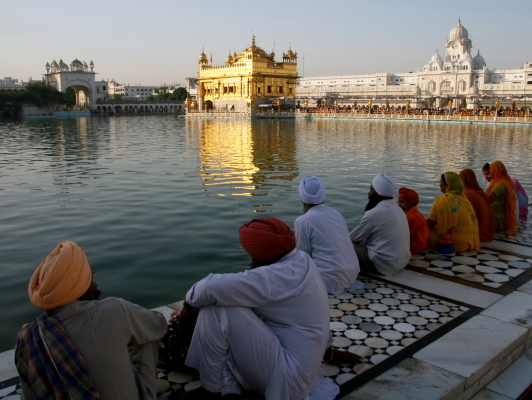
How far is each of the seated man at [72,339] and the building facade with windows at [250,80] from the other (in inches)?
1752

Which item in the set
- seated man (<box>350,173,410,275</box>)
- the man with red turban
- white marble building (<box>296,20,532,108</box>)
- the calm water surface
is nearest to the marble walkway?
seated man (<box>350,173,410,275</box>)

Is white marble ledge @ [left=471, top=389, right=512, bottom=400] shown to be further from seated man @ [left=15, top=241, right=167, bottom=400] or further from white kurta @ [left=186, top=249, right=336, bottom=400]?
seated man @ [left=15, top=241, right=167, bottom=400]

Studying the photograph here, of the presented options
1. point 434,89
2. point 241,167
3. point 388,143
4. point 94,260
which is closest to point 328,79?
point 434,89


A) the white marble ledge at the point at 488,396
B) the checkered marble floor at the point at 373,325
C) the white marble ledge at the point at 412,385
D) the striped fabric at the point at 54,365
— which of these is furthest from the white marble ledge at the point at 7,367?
the white marble ledge at the point at 488,396

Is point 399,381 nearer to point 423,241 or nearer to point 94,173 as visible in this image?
point 423,241

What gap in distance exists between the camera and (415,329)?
113 inches

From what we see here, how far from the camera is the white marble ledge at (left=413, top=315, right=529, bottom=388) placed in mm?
2318

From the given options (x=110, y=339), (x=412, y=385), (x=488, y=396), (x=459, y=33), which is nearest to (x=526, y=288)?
(x=488, y=396)

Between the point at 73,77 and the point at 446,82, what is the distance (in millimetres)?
46756

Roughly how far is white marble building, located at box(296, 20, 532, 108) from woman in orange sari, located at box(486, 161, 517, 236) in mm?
48241

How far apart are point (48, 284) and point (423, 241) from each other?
130 inches

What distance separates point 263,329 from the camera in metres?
1.94

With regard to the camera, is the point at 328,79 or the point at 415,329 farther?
the point at 328,79

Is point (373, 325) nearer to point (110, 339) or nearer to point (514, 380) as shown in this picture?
point (514, 380)
